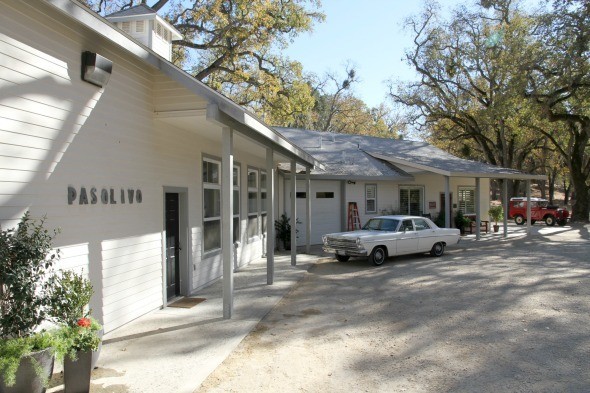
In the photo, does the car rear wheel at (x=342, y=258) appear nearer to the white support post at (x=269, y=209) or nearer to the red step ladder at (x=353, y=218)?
the white support post at (x=269, y=209)

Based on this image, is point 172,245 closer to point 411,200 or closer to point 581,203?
point 411,200

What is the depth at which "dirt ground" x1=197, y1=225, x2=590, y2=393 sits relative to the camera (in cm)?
486

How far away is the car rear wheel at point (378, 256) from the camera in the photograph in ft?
42.3

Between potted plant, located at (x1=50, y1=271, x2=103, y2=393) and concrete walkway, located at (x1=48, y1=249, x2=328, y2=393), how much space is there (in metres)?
0.28

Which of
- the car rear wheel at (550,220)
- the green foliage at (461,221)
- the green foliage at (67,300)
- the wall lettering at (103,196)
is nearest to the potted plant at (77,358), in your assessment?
the green foliage at (67,300)

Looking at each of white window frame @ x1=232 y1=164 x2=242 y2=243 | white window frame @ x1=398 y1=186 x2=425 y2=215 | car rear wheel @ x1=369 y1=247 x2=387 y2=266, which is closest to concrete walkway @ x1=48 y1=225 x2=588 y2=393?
white window frame @ x1=232 y1=164 x2=242 y2=243

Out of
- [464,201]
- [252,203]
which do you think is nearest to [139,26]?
[252,203]

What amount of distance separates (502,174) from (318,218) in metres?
8.68

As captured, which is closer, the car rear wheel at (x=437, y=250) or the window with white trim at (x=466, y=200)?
the car rear wheel at (x=437, y=250)

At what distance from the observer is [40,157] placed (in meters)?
5.00

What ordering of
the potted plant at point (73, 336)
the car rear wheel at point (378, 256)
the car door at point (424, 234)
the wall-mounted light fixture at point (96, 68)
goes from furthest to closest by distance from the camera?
the car door at point (424, 234), the car rear wheel at point (378, 256), the wall-mounted light fixture at point (96, 68), the potted plant at point (73, 336)

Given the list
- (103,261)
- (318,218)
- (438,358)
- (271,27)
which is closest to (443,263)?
(318,218)

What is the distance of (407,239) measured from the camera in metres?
13.5

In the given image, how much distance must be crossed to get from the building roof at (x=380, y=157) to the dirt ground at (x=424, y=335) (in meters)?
7.98
